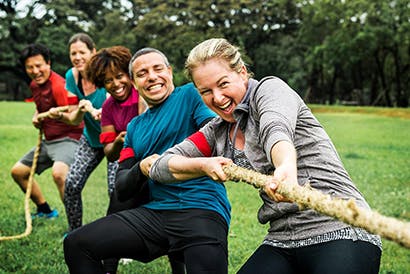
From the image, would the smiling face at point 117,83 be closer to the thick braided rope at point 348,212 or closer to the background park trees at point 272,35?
the thick braided rope at point 348,212

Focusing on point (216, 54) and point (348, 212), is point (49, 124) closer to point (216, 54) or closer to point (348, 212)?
point (216, 54)

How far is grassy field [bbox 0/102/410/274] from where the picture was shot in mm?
4961

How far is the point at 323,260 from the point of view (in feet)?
7.93

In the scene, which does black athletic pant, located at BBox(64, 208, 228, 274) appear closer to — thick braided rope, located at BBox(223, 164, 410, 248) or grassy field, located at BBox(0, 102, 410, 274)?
thick braided rope, located at BBox(223, 164, 410, 248)

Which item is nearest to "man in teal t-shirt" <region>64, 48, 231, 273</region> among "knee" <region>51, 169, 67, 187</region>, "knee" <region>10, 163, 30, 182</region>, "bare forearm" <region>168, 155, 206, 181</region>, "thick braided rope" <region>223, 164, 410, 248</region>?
"bare forearm" <region>168, 155, 206, 181</region>

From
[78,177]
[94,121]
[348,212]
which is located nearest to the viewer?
[348,212]

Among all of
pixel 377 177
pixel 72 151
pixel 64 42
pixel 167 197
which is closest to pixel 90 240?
pixel 167 197

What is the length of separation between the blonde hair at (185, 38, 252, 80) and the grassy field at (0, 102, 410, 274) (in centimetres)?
248

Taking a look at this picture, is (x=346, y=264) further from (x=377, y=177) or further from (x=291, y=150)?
(x=377, y=177)

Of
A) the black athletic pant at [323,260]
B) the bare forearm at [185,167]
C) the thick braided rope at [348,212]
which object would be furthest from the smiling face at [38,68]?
the thick braided rope at [348,212]

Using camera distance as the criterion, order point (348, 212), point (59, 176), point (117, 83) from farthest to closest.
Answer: point (59, 176), point (117, 83), point (348, 212)

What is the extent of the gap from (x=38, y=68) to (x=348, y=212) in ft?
15.2

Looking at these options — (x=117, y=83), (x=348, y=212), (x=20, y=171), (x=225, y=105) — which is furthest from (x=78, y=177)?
(x=348, y=212)

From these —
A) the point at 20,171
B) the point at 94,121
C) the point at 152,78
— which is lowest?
the point at 20,171
